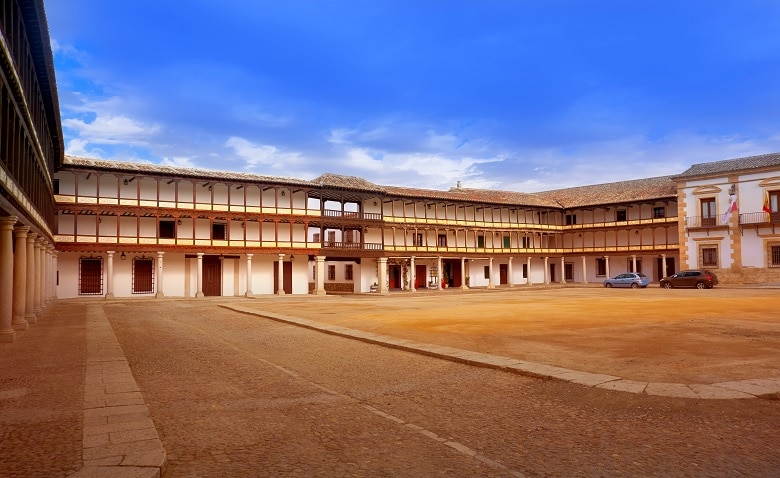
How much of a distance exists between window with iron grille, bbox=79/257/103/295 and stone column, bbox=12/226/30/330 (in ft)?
67.9

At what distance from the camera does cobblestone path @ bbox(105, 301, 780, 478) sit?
4559 millimetres

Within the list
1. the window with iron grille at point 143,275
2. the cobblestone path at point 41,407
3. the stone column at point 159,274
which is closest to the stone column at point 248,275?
Result: the stone column at point 159,274

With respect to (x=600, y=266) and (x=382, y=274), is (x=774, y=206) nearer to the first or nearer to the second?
(x=600, y=266)

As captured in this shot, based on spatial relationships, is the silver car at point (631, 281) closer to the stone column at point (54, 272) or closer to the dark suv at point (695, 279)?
the dark suv at point (695, 279)

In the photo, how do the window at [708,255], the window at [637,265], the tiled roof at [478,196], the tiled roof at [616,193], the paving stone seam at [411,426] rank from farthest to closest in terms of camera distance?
the window at [637,265] < the tiled roof at [616,193] < the tiled roof at [478,196] < the window at [708,255] < the paving stone seam at [411,426]

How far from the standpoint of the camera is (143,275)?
3700cm

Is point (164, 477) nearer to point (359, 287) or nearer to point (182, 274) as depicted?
point (182, 274)

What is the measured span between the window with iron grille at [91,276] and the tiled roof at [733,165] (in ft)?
143

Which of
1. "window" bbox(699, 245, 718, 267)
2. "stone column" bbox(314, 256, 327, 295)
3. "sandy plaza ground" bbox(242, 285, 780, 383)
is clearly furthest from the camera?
"window" bbox(699, 245, 718, 267)

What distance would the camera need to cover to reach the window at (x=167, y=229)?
37812mm

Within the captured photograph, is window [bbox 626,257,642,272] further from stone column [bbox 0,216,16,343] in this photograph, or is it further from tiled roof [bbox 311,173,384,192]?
stone column [bbox 0,216,16,343]

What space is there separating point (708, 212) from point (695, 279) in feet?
27.8

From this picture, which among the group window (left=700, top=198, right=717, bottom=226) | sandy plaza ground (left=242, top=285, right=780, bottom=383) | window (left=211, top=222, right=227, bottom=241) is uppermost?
window (left=700, top=198, right=717, bottom=226)

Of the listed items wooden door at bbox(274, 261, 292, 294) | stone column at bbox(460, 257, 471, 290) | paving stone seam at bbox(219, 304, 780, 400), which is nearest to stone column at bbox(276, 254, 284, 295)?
wooden door at bbox(274, 261, 292, 294)
